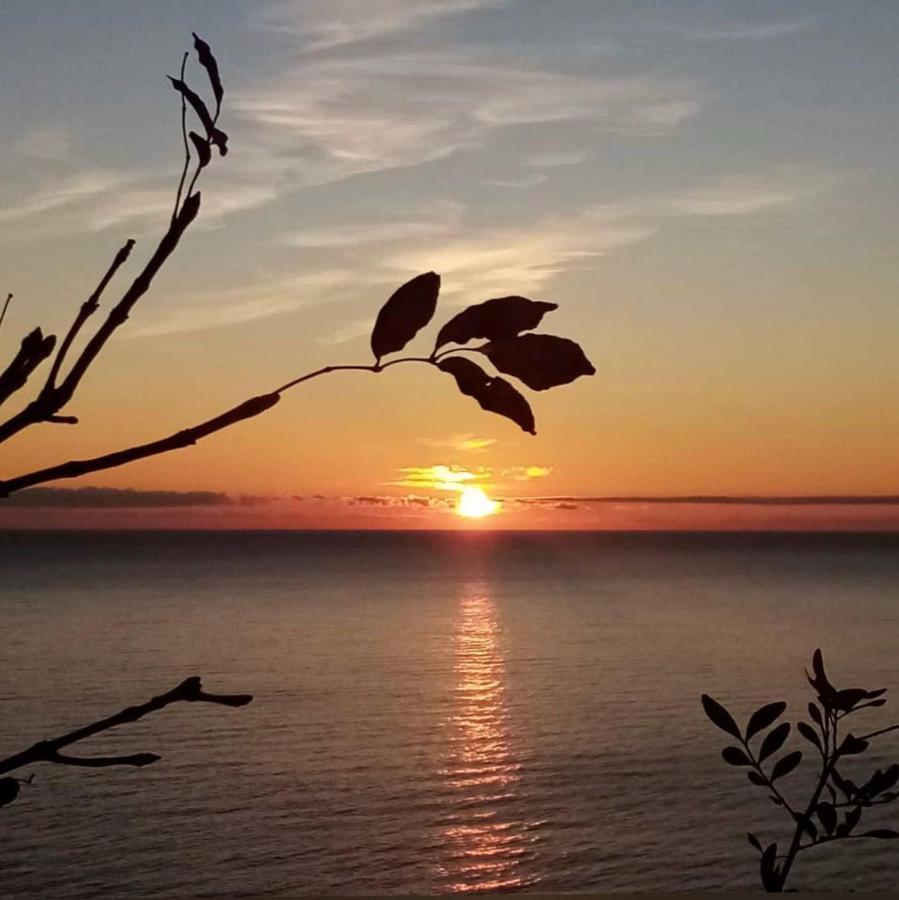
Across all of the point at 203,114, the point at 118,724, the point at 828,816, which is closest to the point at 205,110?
the point at 203,114

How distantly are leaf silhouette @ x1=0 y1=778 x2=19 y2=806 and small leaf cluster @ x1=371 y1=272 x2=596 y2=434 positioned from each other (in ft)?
0.37

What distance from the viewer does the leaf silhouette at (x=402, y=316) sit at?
276 mm

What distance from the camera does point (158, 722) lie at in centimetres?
1789

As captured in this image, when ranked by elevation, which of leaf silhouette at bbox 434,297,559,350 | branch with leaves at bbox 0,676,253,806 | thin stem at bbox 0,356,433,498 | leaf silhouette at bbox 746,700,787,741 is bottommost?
leaf silhouette at bbox 746,700,787,741

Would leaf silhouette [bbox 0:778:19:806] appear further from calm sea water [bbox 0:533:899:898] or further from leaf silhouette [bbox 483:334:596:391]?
calm sea water [bbox 0:533:899:898]

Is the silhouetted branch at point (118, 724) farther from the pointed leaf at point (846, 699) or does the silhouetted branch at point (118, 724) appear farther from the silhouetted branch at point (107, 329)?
the pointed leaf at point (846, 699)

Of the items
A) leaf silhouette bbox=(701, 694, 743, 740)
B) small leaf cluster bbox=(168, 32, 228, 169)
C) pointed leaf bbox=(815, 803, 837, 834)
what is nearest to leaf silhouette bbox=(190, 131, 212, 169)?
small leaf cluster bbox=(168, 32, 228, 169)

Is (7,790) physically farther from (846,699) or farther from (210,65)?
(846,699)

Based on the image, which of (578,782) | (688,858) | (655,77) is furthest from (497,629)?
(655,77)

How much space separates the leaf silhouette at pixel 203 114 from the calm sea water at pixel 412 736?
11349 mm

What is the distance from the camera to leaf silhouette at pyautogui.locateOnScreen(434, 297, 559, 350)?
272 mm

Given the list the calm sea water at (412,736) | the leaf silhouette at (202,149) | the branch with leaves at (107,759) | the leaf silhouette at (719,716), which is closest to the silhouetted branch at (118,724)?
the branch with leaves at (107,759)

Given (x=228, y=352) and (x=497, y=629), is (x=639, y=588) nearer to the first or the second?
(x=497, y=629)

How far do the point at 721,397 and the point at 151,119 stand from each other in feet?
87.7
